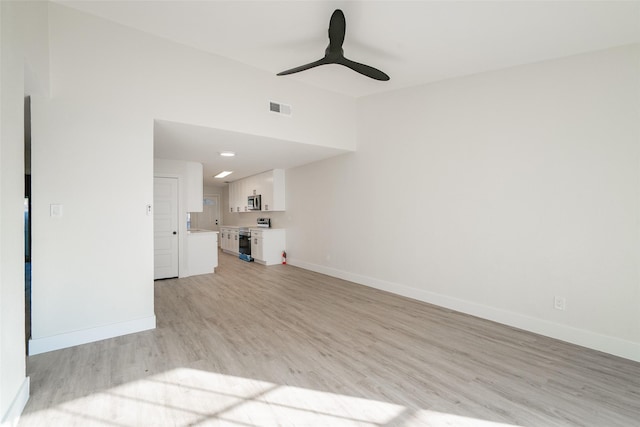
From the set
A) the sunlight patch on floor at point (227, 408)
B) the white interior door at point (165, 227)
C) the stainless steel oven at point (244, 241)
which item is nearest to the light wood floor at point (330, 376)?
the sunlight patch on floor at point (227, 408)

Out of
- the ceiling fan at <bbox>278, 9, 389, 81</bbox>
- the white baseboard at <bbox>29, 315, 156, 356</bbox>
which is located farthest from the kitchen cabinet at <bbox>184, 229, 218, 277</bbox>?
the ceiling fan at <bbox>278, 9, 389, 81</bbox>

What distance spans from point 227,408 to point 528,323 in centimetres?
310

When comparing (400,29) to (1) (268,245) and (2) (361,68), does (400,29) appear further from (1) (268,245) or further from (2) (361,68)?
(1) (268,245)

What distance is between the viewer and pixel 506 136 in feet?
10.9

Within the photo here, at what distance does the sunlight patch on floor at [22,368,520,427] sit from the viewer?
1.78 metres

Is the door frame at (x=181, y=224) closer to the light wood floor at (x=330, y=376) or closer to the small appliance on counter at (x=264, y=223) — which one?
the light wood floor at (x=330, y=376)

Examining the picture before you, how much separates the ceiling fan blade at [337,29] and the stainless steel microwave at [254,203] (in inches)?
210

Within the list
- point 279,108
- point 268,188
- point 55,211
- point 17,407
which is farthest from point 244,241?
point 17,407

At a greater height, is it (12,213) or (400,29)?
(400,29)

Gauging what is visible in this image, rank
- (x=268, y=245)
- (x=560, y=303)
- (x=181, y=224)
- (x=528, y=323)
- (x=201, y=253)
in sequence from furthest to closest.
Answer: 1. (x=268, y=245)
2. (x=201, y=253)
3. (x=181, y=224)
4. (x=528, y=323)
5. (x=560, y=303)

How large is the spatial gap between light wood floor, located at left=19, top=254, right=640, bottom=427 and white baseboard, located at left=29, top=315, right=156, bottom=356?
9 cm

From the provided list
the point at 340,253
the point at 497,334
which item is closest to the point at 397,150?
the point at 340,253

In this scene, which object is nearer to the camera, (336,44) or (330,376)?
(330,376)

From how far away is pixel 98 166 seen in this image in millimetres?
2910
